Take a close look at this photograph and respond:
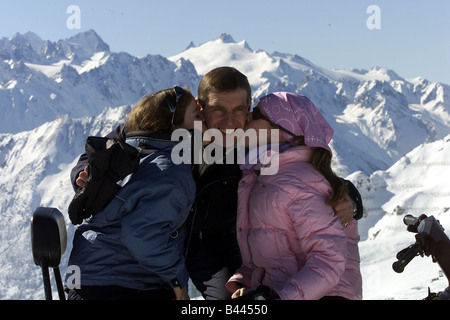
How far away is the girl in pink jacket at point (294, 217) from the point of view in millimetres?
4887

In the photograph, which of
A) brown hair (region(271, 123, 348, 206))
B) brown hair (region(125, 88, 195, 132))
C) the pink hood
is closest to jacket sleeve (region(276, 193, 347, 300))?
brown hair (region(271, 123, 348, 206))

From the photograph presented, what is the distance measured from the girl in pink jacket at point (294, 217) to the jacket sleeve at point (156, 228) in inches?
30.0

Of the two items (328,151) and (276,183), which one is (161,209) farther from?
(328,151)

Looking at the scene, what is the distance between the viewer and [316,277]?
4.79 meters

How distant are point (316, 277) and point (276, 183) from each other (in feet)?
3.36

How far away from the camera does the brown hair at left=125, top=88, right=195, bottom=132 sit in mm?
5547

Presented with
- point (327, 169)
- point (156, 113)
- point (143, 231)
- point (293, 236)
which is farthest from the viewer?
point (156, 113)

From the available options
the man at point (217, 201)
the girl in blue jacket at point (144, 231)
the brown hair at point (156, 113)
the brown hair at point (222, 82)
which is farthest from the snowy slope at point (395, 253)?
the girl in blue jacket at point (144, 231)

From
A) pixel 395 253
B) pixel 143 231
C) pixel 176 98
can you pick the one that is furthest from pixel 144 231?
pixel 395 253

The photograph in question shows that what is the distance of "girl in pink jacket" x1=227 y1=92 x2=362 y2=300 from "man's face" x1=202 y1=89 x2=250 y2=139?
0.54 ft

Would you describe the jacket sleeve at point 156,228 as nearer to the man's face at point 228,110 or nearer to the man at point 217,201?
the man at point 217,201

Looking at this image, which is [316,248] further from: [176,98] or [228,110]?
[176,98]

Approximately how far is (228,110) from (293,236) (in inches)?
66.0

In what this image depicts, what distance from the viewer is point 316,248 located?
493cm
